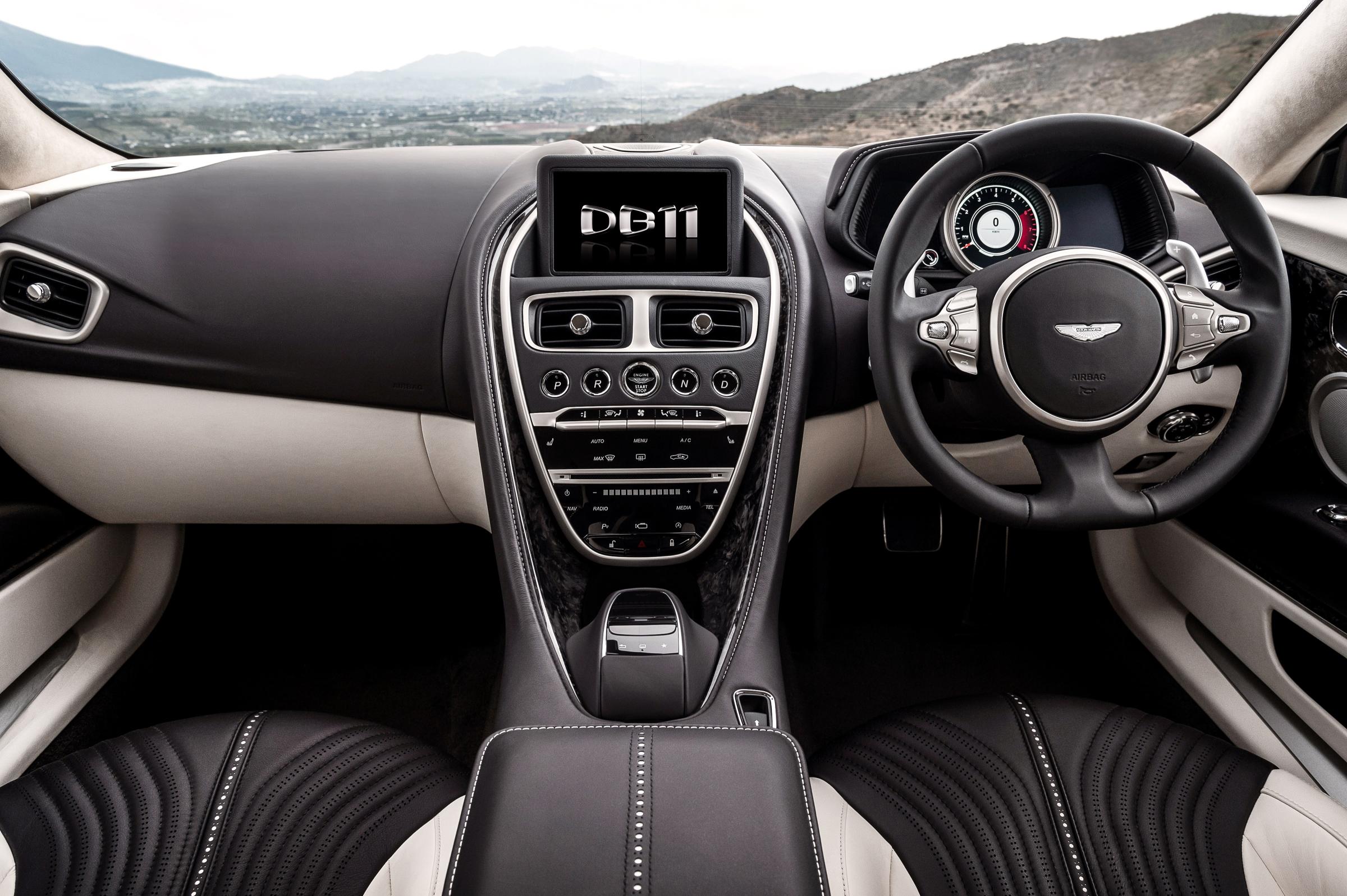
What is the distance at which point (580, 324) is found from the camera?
1.43 m

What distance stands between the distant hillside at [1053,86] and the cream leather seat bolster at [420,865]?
1373 millimetres

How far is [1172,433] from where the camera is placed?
1.59m

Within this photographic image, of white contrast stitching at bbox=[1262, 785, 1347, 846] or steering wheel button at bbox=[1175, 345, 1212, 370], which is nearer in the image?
white contrast stitching at bbox=[1262, 785, 1347, 846]

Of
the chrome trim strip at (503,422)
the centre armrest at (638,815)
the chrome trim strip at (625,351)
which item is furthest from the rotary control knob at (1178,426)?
the chrome trim strip at (503,422)

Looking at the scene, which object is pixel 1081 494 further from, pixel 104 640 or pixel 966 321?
pixel 104 640

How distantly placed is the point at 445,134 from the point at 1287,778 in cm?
186

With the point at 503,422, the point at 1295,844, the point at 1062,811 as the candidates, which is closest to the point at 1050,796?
Answer: the point at 1062,811

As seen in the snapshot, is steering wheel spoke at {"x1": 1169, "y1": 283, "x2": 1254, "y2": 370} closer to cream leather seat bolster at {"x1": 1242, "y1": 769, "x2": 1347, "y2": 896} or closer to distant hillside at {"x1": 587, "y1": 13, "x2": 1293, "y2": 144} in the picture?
distant hillside at {"x1": 587, "y1": 13, "x2": 1293, "y2": 144}

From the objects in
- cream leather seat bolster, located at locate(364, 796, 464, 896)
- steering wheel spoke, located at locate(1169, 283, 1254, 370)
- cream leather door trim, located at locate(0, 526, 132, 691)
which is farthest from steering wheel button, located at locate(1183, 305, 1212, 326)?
cream leather door trim, located at locate(0, 526, 132, 691)

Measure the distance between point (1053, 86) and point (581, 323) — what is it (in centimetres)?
96

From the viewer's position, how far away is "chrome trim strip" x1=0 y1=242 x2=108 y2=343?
1.53 m

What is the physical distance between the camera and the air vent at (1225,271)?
4.99 ft

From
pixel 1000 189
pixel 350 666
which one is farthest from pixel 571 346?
pixel 350 666

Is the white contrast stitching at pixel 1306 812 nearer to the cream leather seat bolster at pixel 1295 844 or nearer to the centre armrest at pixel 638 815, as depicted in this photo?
the cream leather seat bolster at pixel 1295 844
